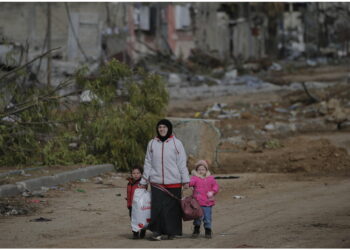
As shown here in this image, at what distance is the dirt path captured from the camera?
733 cm

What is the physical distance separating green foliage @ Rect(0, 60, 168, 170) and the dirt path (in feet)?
3.89

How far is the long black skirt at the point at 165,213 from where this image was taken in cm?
778

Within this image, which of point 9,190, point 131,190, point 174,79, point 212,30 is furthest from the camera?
point 212,30

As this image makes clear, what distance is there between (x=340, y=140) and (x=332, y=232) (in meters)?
11.3

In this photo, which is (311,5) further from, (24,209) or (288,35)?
(24,209)

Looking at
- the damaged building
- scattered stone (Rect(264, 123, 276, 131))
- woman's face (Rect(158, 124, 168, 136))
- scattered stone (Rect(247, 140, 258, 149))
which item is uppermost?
the damaged building

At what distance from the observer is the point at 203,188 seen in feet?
25.6

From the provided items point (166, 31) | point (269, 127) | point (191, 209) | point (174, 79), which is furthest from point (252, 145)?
point (166, 31)

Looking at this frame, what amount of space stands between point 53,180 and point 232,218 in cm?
398

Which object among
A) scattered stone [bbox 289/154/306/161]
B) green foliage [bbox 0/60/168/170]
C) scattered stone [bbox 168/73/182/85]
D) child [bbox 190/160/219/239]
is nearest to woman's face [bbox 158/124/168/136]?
child [bbox 190/160/219/239]

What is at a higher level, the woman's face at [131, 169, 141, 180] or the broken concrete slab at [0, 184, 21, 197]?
the woman's face at [131, 169, 141, 180]

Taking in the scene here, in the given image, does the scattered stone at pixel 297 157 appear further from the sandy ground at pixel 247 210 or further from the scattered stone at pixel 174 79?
the scattered stone at pixel 174 79

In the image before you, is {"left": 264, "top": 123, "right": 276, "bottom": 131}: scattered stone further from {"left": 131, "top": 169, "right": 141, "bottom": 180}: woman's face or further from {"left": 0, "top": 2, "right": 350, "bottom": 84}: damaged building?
{"left": 131, "top": 169, "right": 141, "bottom": 180}: woman's face

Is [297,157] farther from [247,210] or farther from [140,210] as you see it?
[140,210]
